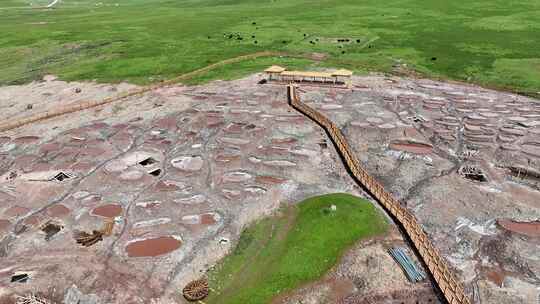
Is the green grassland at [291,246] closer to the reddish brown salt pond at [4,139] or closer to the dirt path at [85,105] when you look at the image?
the reddish brown salt pond at [4,139]

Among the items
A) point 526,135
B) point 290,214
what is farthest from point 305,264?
point 526,135

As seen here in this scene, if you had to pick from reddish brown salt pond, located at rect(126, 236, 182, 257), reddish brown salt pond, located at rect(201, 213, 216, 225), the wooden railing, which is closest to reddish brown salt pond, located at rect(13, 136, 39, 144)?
reddish brown salt pond, located at rect(126, 236, 182, 257)

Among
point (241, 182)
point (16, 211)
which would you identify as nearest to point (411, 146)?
point (241, 182)

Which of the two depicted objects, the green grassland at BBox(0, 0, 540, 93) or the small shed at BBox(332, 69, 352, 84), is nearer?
the small shed at BBox(332, 69, 352, 84)

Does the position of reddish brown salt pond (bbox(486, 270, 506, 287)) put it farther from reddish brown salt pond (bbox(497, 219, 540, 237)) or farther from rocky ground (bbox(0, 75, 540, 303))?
reddish brown salt pond (bbox(497, 219, 540, 237))

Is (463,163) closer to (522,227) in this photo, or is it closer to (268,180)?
(522,227)

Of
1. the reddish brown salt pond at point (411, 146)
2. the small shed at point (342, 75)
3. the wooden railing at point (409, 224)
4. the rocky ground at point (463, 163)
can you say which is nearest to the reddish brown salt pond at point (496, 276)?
the rocky ground at point (463, 163)
